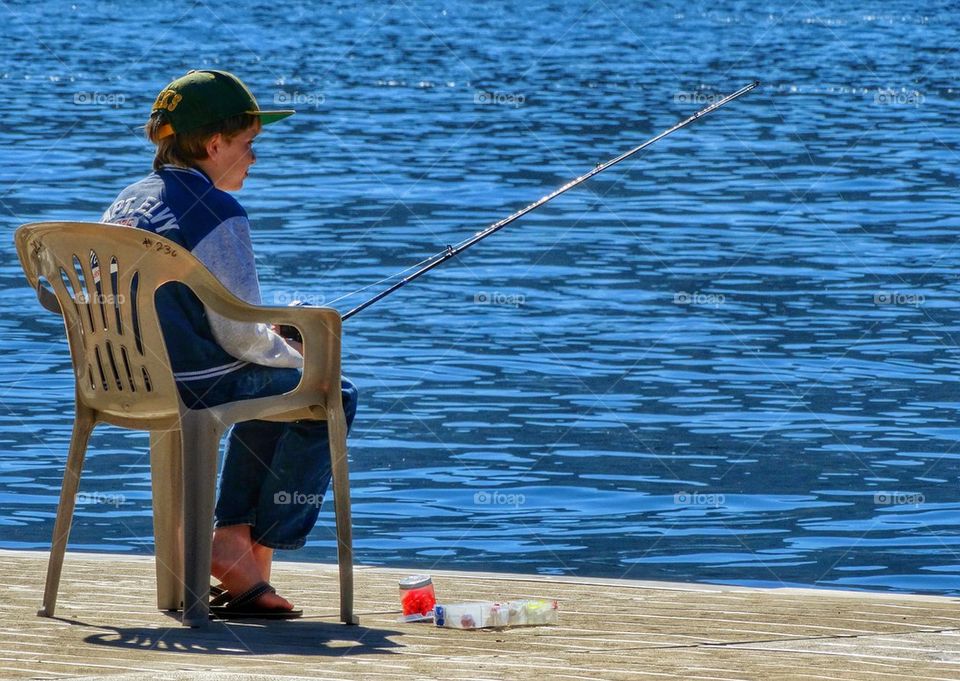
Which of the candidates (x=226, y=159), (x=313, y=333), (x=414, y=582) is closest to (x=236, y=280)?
(x=313, y=333)

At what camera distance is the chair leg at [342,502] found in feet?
14.0

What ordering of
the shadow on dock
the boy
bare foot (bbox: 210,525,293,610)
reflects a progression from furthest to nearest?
1. bare foot (bbox: 210,525,293,610)
2. the boy
3. the shadow on dock

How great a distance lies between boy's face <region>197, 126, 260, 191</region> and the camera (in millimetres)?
4418

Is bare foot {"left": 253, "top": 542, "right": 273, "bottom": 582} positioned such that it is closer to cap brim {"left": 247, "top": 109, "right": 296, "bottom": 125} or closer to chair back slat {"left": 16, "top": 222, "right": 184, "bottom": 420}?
chair back slat {"left": 16, "top": 222, "right": 184, "bottom": 420}

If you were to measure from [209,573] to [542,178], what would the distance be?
38.6 ft

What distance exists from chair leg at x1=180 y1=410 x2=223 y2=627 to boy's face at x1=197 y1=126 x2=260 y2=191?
61 cm

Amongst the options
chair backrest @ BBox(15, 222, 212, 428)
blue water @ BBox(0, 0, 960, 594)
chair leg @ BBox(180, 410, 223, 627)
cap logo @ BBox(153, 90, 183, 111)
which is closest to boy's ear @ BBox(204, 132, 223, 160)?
cap logo @ BBox(153, 90, 183, 111)

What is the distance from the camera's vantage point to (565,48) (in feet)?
98.0

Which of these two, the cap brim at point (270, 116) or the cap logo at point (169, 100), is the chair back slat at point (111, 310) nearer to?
the cap logo at point (169, 100)

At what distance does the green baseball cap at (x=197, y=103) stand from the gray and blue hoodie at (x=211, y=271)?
0.53 feet

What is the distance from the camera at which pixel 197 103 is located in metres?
4.38

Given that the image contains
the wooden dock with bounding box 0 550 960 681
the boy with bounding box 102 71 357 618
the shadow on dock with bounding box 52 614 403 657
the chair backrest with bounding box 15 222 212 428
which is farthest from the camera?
the boy with bounding box 102 71 357 618

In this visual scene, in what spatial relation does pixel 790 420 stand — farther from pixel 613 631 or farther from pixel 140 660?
pixel 140 660

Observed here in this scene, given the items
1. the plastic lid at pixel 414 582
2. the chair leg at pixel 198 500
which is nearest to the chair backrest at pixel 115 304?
the chair leg at pixel 198 500
